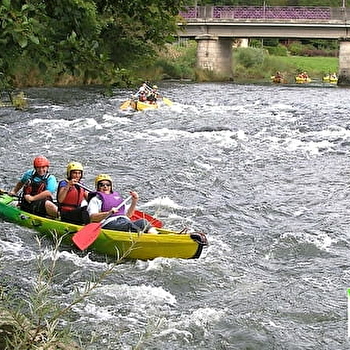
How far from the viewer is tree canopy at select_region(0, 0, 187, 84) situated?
10.1ft

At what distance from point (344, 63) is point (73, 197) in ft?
122

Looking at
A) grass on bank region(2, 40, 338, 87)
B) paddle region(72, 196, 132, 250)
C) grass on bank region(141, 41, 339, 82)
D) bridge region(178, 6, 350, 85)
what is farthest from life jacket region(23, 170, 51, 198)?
bridge region(178, 6, 350, 85)

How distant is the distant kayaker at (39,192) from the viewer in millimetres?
8852

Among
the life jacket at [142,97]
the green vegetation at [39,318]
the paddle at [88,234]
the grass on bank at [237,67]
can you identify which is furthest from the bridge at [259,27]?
the green vegetation at [39,318]

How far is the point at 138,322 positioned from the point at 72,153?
30.3 feet

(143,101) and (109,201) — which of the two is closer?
(109,201)

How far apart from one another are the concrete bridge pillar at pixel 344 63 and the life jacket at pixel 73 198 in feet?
119

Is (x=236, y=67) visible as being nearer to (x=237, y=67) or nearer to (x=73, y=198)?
(x=237, y=67)

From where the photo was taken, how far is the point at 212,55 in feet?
146

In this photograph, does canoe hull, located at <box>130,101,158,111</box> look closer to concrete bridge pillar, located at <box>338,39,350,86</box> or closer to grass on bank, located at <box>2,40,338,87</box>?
Answer: grass on bank, located at <box>2,40,338,87</box>

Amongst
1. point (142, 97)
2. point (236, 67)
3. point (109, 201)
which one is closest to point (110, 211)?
point (109, 201)

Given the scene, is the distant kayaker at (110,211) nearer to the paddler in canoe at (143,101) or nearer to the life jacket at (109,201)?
the life jacket at (109,201)

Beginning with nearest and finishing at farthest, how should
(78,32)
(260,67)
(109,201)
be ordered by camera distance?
(78,32), (109,201), (260,67)

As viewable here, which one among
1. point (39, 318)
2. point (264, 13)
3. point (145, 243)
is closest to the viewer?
point (39, 318)
